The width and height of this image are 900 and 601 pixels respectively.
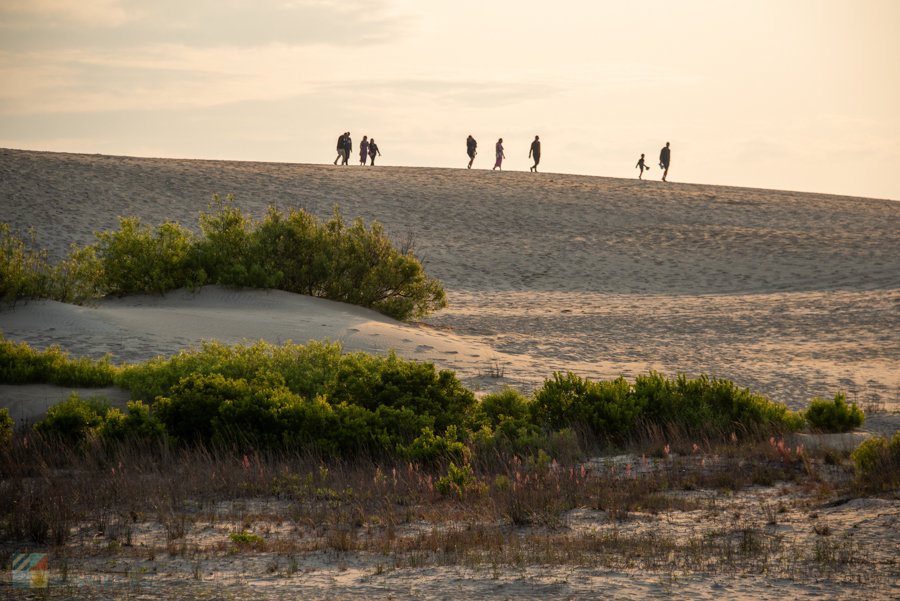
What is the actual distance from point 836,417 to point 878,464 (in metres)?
1.81

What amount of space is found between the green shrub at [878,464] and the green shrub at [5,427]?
7.43 m

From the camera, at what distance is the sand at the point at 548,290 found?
947 centimetres

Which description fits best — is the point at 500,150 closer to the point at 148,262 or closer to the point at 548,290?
the point at 548,290

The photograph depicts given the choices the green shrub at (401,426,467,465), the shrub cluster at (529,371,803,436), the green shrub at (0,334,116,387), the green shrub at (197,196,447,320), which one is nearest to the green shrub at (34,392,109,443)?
the green shrub at (0,334,116,387)

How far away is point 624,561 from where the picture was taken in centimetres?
383

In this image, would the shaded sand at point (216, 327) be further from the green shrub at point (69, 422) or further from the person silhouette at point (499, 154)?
the person silhouette at point (499, 154)

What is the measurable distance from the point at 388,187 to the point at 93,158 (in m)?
14.6

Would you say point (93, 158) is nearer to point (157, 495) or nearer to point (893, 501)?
point (157, 495)

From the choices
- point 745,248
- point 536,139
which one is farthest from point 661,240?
point 536,139

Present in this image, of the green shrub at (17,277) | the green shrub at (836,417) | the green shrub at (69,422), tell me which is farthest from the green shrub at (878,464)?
the green shrub at (17,277)

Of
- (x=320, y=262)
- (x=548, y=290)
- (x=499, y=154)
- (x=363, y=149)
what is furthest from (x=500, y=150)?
(x=320, y=262)

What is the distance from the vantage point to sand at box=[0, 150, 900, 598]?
947cm

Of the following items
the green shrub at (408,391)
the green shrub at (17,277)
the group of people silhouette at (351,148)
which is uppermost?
the group of people silhouette at (351,148)

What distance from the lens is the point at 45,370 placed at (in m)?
8.09
